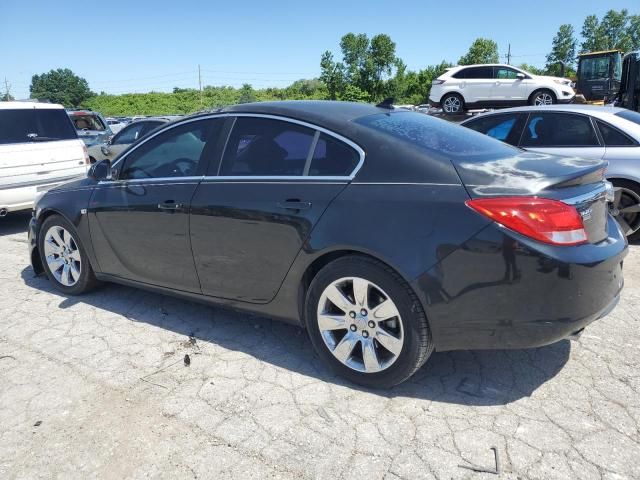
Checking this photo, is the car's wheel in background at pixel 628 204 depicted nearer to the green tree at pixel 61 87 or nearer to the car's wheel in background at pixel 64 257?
the car's wheel in background at pixel 64 257

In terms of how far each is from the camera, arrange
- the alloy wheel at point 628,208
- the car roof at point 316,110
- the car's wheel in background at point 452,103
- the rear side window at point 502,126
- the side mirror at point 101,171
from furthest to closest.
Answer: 1. the car's wheel in background at point 452,103
2. the rear side window at point 502,126
3. the alloy wheel at point 628,208
4. the side mirror at point 101,171
5. the car roof at point 316,110

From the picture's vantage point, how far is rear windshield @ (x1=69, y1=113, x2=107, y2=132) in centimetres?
1667

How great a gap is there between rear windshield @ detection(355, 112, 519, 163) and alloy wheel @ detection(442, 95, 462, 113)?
12789 millimetres

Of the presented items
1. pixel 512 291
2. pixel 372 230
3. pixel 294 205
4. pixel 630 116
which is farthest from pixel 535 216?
pixel 630 116

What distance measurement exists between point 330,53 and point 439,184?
4842cm

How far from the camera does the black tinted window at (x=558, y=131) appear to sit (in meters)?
5.80

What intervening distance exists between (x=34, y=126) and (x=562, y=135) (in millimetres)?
7475

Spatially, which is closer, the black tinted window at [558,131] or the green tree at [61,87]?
the black tinted window at [558,131]

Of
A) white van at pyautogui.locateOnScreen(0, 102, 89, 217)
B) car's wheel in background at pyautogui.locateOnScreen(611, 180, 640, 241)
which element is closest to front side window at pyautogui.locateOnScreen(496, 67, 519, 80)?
car's wheel in background at pyautogui.locateOnScreen(611, 180, 640, 241)

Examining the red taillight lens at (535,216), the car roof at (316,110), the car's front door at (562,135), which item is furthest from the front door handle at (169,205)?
the car's front door at (562,135)

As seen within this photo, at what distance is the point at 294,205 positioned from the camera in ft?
9.89

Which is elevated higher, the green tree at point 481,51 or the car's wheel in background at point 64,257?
the green tree at point 481,51

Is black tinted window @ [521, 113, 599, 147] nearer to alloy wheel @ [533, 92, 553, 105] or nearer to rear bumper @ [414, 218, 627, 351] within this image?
rear bumper @ [414, 218, 627, 351]

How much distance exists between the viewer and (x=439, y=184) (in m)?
2.62
